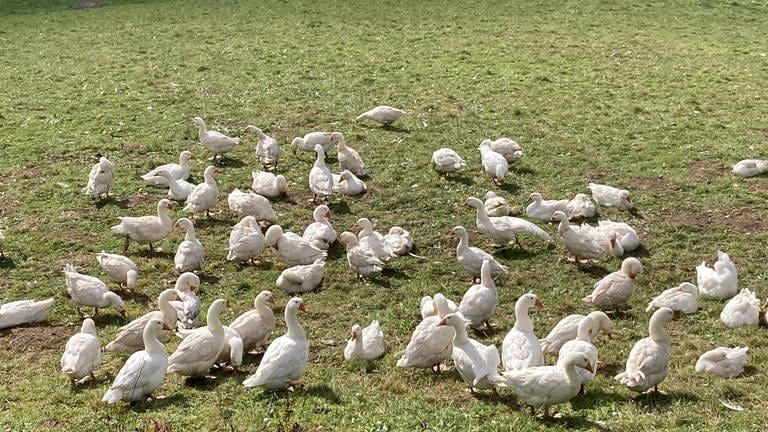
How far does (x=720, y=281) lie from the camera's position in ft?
30.8

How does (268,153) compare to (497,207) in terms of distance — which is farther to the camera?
(268,153)

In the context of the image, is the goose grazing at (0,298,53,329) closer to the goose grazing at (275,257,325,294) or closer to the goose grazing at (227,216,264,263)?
the goose grazing at (227,216,264,263)

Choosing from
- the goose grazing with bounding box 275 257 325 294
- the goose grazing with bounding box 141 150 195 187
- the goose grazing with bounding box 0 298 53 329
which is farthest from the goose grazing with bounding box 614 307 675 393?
the goose grazing with bounding box 141 150 195 187

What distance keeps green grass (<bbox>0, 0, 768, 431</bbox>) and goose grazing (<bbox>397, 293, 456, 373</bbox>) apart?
19 cm

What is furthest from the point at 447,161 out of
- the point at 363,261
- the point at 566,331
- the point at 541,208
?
the point at 566,331

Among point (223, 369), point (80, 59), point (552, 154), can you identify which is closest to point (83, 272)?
point (223, 369)

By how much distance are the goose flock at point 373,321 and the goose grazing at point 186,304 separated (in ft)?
0.05

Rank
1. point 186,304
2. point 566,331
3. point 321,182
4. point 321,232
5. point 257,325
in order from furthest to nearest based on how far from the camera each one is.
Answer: point 321,182 → point 321,232 → point 186,304 → point 257,325 → point 566,331

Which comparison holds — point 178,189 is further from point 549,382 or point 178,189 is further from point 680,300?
point 549,382

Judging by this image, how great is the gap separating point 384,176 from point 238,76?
8052mm

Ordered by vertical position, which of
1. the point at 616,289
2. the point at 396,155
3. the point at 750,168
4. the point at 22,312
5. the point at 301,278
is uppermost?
the point at 750,168

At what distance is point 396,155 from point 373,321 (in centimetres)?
643

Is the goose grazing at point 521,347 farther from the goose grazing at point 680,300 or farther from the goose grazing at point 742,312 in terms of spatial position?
the goose grazing at point 742,312

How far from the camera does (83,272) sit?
34.3ft
